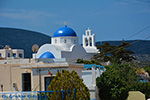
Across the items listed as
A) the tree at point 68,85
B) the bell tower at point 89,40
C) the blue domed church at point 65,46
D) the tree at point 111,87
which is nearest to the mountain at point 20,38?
the bell tower at point 89,40

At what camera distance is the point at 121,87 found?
78.6 ft

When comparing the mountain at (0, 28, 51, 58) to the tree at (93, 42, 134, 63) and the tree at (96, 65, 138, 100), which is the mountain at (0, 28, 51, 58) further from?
the tree at (96, 65, 138, 100)

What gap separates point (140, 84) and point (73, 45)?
2105cm

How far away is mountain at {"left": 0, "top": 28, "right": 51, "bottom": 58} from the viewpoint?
389ft

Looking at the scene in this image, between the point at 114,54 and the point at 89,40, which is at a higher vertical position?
the point at 89,40

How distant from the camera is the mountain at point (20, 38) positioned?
389ft

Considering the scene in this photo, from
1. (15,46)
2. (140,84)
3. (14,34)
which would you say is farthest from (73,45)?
(14,34)

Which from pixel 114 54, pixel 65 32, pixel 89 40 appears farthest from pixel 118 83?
pixel 89 40

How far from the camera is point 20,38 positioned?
133 meters

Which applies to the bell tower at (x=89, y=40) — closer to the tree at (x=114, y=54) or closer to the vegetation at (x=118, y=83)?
the tree at (x=114, y=54)

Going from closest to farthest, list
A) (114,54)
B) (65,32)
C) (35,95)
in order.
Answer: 1. (35,95)
2. (65,32)
3. (114,54)

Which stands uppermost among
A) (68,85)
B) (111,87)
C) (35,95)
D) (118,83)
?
(118,83)

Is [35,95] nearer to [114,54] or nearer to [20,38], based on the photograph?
[114,54]

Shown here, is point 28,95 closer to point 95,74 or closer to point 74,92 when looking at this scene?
point 74,92
